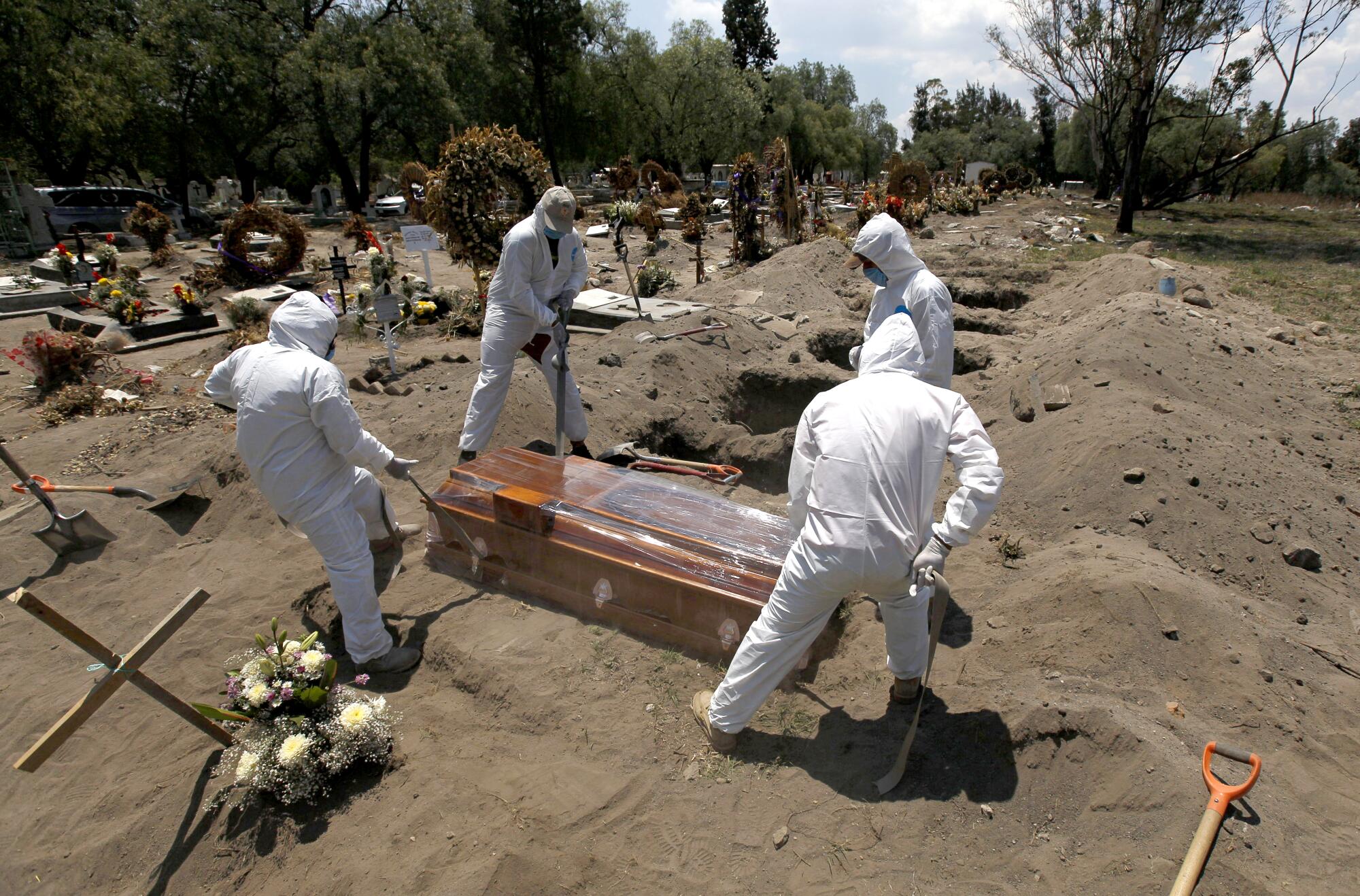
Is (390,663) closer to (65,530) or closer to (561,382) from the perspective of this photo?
(561,382)

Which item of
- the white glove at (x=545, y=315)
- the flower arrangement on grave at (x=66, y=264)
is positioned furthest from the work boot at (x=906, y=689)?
the flower arrangement on grave at (x=66, y=264)

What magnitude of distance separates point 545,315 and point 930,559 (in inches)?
139

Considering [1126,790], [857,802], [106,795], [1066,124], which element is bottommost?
[106,795]

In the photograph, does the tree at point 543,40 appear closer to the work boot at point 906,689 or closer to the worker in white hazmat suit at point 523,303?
the worker in white hazmat suit at point 523,303

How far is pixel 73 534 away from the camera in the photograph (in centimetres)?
508

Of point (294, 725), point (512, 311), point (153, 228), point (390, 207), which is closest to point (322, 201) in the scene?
point (390, 207)

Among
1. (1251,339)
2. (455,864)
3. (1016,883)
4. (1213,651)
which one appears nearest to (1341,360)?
(1251,339)

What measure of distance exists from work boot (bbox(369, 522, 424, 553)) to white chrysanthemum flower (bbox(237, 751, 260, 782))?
1.81m

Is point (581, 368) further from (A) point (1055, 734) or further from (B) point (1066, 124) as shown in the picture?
(B) point (1066, 124)

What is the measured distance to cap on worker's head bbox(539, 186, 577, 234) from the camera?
510 cm

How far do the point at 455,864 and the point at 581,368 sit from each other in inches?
226

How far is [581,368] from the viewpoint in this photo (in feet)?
25.9

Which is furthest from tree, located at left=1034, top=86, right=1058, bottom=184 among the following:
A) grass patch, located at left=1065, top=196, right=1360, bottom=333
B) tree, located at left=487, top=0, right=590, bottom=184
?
tree, located at left=487, top=0, right=590, bottom=184

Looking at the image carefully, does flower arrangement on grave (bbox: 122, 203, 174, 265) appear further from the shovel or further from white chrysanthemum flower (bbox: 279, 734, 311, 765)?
white chrysanthemum flower (bbox: 279, 734, 311, 765)
